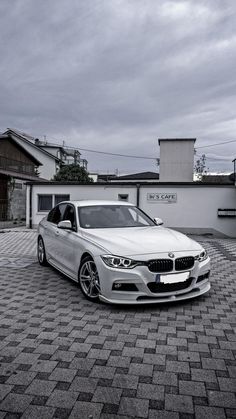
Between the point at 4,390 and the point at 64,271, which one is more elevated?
the point at 64,271

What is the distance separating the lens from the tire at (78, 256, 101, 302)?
4.73m

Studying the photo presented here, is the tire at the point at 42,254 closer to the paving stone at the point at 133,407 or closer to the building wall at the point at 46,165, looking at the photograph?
the paving stone at the point at 133,407

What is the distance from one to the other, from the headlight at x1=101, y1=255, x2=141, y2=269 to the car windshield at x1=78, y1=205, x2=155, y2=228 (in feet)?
4.35

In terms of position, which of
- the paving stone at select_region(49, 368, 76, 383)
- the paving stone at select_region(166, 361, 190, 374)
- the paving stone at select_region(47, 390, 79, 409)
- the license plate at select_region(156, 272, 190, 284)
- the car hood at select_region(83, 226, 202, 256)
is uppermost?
the car hood at select_region(83, 226, 202, 256)

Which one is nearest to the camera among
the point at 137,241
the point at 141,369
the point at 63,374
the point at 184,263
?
the point at 63,374

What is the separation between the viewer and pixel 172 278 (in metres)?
4.42

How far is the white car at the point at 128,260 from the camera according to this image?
14.2 feet

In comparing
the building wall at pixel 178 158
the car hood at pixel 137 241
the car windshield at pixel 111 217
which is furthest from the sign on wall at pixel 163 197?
the car hood at pixel 137 241

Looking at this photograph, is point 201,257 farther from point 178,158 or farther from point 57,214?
point 178,158

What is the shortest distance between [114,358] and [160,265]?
1543 mm

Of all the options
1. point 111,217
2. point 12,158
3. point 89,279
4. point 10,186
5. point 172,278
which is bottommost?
point 89,279

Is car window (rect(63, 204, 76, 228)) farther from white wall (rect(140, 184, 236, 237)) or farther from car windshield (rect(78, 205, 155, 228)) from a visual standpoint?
white wall (rect(140, 184, 236, 237))

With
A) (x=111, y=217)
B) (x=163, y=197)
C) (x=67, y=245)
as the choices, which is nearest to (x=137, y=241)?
(x=111, y=217)

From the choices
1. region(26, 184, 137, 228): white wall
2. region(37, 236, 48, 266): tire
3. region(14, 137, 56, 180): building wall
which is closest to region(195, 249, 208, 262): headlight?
region(37, 236, 48, 266): tire
